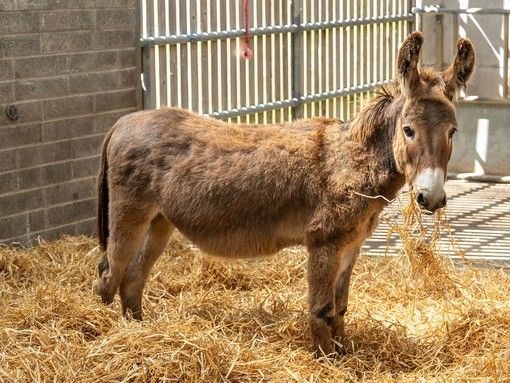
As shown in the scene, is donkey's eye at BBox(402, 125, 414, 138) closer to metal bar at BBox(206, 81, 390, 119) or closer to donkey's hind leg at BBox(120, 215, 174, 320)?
donkey's hind leg at BBox(120, 215, 174, 320)

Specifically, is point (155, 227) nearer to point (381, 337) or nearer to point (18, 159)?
point (381, 337)

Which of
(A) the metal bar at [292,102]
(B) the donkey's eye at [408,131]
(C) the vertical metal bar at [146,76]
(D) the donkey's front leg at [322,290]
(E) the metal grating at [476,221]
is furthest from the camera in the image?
(A) the metal bar at [292,102]

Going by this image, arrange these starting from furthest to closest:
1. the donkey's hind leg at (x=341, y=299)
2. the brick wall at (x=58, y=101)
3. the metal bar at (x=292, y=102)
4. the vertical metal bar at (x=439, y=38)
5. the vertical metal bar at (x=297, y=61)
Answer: the vertical metal bar at (x=439, y=38), the vertical metal bar at (x=297, y=61), the metal bar at (x=292, y=102), the brick wall at (x=58, y=101), the donkey's hind leg at (x=341, y=299)

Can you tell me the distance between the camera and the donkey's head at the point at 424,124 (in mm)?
4930

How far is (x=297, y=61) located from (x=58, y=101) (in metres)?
3.23

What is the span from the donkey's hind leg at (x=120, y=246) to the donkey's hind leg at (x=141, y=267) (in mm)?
67

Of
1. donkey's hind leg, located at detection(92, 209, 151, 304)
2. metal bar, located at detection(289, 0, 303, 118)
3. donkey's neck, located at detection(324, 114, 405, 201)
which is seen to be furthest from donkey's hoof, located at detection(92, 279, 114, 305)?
metal bar, located at detection(289, 0, 303, 118)

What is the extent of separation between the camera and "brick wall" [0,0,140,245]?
750cm

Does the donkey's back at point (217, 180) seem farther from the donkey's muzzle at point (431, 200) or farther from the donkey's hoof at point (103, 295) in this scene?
the donkey's muzzle at point (431, 200)

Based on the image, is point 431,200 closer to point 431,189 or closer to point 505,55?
point 431,189

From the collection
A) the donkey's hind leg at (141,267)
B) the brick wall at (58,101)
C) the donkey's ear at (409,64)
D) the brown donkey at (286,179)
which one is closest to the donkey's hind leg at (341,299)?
the brown donkey at (286,179)

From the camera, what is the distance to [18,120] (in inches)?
297

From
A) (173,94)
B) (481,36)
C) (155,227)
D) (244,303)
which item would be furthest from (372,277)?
(481,36)

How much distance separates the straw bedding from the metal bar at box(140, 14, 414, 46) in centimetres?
192
